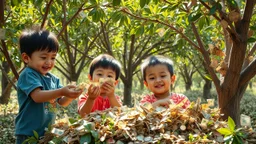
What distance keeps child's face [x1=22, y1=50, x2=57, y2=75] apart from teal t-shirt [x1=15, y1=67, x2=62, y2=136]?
35 mm

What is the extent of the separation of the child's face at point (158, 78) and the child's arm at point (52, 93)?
92 cm

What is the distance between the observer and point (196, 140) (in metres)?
1.60

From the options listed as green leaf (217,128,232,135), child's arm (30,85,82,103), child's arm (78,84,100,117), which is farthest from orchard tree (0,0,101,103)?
green leaf (217,128,232,135)

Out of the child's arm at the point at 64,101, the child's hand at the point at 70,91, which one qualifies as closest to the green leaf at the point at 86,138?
the child's hand at the point at 70,91

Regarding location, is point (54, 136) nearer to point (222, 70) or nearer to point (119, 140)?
point (119, 140)

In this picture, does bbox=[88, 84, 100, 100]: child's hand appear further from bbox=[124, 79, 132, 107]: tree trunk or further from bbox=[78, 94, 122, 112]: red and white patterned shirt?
bbox=[124, 79, 132, 107]: tree trunk

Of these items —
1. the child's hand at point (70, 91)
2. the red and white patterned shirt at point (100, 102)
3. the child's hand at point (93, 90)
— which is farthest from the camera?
the red and white patterned shirt at point (100, 102)

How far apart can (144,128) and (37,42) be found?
981 millimetres

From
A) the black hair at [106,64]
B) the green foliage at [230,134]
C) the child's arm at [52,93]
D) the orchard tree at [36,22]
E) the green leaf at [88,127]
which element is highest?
the orchard tree at [36,22]

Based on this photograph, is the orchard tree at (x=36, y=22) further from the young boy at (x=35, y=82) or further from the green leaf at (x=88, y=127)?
the green leaf at (x=88, y=127)

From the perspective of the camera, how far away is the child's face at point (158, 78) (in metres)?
2.72

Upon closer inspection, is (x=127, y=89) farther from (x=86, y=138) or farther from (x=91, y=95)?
(x=86, y=138)

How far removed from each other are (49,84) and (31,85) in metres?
0.24

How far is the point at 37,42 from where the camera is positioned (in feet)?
7.29
